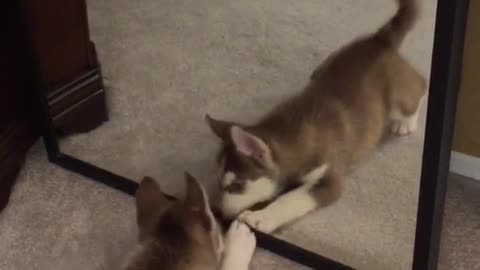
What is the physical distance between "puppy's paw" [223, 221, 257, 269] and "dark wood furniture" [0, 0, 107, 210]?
1.66ft

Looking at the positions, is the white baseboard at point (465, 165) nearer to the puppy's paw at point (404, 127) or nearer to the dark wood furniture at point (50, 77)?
the puppy's paw at point (404, 127)

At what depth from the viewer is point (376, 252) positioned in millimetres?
1602

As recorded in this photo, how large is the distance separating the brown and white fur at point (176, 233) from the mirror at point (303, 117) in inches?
6.4

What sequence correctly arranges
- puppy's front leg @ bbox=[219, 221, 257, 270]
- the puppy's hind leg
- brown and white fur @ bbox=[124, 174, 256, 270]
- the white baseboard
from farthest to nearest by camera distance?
the white baseboard
puppy's front leg @ bbox=[219, 221, 257, 270]
the puppy's hind leg
brown and white fur @ bbox=[124, 174, 256, 270]

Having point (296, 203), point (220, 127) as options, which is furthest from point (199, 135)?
point (296, 203)

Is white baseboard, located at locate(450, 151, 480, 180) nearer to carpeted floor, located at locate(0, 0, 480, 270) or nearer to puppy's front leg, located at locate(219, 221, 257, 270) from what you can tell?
carpeted floor, located at locate(0, 0, 480, 270)

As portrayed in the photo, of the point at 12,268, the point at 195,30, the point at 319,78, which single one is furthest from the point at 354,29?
the point at 12,268

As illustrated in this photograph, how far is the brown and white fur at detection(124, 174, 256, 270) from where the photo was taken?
134cm

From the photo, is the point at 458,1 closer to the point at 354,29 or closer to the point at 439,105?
the point at 439,105

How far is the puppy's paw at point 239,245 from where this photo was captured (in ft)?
5.18

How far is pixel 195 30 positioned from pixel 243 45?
13 cm

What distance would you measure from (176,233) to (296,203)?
1.08 ft

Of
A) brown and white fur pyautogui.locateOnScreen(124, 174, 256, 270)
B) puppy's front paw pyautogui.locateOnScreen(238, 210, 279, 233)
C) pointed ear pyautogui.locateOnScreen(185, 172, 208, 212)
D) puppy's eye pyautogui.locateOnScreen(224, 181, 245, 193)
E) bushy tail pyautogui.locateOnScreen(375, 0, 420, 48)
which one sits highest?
bushy tail pyautogui.locateOnScreen(375, 0, 420, 48)

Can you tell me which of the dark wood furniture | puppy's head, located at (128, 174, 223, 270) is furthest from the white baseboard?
the dark wood furniture
